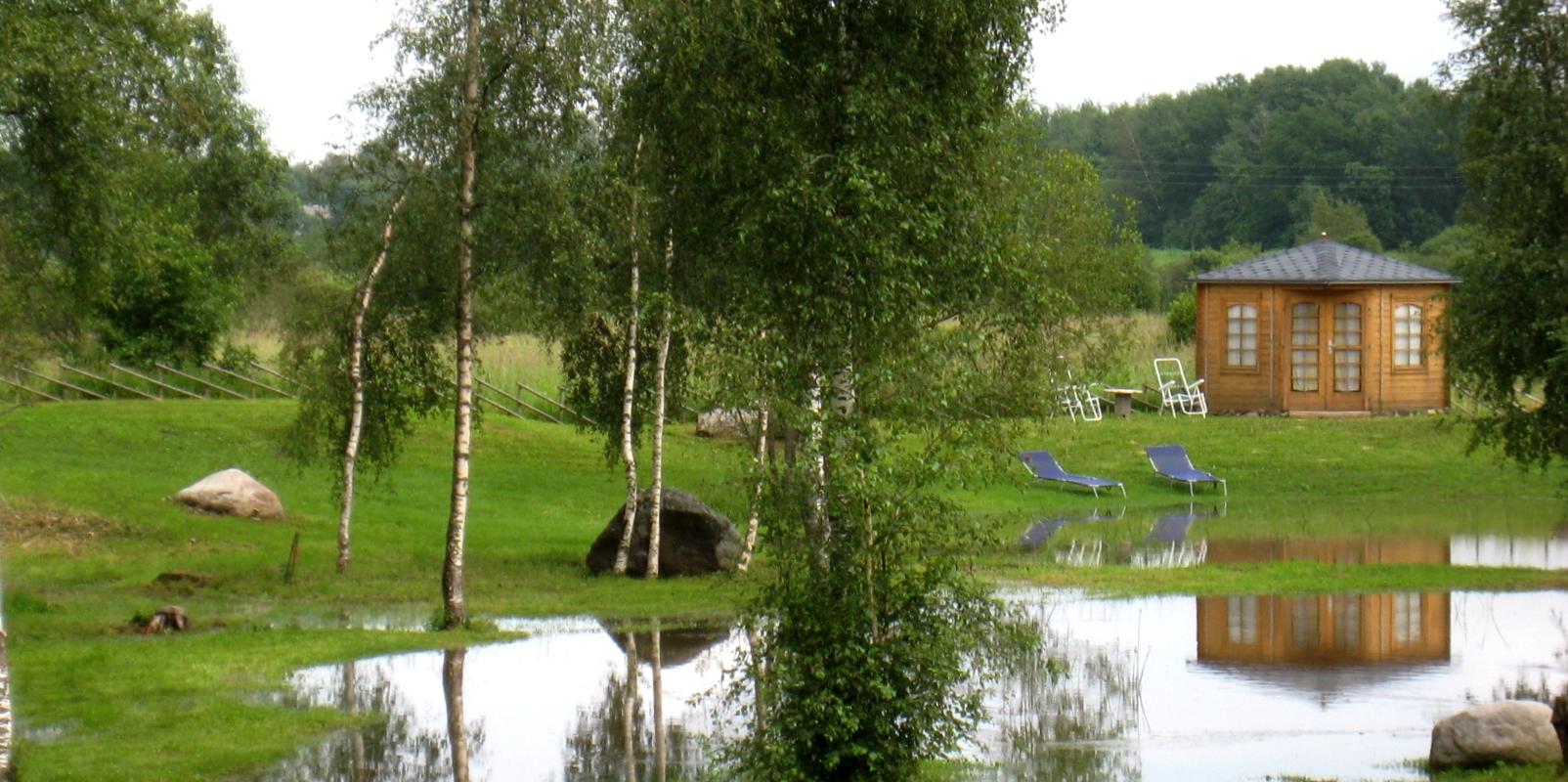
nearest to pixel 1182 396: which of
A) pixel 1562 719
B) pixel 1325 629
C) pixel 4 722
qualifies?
pixel 1325 629

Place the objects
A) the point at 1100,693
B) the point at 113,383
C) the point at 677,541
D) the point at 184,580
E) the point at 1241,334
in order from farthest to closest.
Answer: the point at 1241,334
the point at 113,383
the point at 677,541
the point at 184,580
the point at 1100,693

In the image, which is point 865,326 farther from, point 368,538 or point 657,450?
point 368,538

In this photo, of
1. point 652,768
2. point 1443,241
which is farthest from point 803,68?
point 1443,241

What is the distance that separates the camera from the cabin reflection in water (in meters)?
17.1

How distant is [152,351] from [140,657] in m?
25.6

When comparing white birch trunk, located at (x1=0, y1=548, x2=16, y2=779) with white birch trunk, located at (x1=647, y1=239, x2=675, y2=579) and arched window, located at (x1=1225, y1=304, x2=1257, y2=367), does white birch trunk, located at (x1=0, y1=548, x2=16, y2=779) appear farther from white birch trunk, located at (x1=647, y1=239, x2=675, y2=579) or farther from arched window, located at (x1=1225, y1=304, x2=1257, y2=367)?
arched window, located at (x1=1225, y1=304, x2=1257, y2=367)

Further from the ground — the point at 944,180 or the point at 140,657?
the point at 944,180

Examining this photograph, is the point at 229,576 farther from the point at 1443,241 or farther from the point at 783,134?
the point at 1443,241

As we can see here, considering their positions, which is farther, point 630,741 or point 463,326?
point 463,326

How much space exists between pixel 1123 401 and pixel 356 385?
1067 inches

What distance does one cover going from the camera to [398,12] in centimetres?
1861

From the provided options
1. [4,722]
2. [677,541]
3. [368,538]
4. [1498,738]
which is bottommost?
[4,722]

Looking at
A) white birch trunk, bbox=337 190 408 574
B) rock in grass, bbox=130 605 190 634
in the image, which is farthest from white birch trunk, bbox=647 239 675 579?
rock in grass, bbox=130 605 190 634

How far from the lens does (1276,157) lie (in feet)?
310
